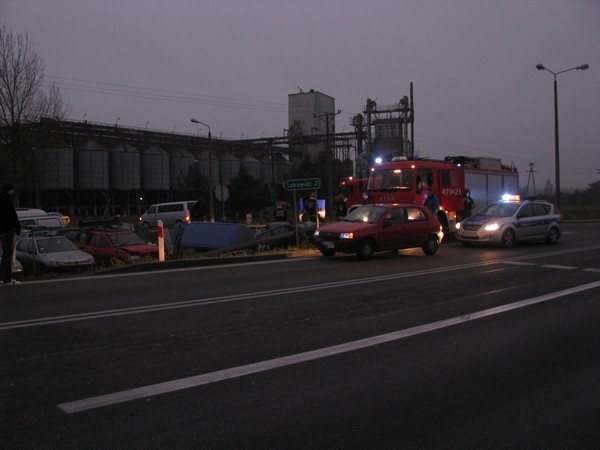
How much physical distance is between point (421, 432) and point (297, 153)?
74.6m

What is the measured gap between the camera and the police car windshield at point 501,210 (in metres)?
17.3

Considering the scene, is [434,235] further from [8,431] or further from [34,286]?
[8,431]

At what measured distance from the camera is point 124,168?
57625 mm

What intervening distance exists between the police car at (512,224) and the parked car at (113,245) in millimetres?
10183

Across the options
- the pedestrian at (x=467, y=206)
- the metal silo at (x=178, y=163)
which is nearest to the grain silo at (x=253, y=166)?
the metal silo at (x=178, y=163)

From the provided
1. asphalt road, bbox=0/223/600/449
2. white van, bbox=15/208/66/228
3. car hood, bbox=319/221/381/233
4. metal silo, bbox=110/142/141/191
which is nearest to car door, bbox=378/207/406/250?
car hood, bbox=319/221/381/233

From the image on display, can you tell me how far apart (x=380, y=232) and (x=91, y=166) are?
4713 centimetres

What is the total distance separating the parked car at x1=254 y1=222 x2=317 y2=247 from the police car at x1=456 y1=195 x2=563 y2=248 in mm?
5245

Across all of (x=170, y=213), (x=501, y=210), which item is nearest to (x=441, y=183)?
(x=501, y=210)

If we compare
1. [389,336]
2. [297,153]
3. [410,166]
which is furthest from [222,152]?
[389,336]

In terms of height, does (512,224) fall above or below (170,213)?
below

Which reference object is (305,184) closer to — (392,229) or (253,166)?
(392,229)

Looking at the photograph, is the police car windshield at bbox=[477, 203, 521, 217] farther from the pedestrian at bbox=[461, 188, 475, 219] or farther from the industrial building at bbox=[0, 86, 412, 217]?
the industrial building at bbox=[0, 86, 412, 217]

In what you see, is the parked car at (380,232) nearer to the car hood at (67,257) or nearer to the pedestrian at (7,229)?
Answer: the car hood at (67,257)
